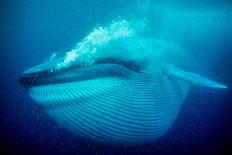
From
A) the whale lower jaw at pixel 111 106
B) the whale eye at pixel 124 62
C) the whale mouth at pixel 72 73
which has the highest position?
the whale eye at pixel 124 62

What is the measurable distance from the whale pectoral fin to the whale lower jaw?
11 centimetres

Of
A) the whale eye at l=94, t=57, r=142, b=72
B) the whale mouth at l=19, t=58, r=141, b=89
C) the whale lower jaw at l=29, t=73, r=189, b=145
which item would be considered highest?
the whale eye at l=94, t=57, r=142, b=72

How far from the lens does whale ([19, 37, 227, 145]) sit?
2.57m

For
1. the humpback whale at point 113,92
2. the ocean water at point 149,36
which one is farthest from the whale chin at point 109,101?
the ocean water at point 149,36

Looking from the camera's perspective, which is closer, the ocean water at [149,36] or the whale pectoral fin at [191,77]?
the whale pectoral fin at [191,77]

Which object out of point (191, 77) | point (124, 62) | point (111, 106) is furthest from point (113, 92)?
point (191, 77)

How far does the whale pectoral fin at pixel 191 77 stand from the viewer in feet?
8.67

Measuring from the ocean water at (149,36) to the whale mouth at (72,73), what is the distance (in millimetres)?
699

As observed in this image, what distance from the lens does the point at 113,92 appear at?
106 inches

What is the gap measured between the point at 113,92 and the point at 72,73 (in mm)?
417

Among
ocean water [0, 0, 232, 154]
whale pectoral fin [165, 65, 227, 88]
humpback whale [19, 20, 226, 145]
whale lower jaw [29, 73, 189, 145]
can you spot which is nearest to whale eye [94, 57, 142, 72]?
humpback whale [19, 20, 226, 145]

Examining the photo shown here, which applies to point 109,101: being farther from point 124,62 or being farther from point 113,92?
point 124,62

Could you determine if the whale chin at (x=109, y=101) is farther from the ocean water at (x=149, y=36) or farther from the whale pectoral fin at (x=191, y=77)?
the ocean water at (x=149, y=36)

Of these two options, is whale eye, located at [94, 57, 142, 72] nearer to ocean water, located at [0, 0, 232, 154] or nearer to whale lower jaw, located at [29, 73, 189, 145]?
whale lower jaw, located at [29, 73, 189, 145]
